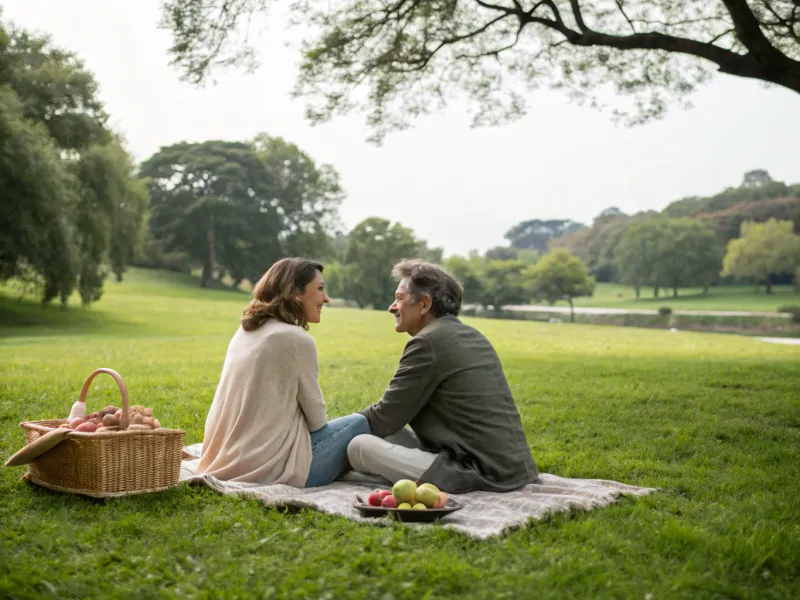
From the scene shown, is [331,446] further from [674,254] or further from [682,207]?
[682,207]

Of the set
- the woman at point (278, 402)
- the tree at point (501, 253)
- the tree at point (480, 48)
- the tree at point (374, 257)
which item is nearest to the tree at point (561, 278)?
the tree at point (374, 257)

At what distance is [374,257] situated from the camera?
69438 millimetres

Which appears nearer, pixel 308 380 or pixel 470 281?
pixel 308 380

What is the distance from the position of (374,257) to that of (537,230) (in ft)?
288

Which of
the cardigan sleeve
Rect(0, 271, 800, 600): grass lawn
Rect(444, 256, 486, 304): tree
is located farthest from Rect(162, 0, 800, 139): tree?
Rect(444, 256, 486, 304): tree

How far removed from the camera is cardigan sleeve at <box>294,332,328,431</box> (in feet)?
17.9

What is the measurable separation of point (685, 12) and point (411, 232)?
56.2 m

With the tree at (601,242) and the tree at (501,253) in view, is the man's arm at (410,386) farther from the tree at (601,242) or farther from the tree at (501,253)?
the tree at (501,253)

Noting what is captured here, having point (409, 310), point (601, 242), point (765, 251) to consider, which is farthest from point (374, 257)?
point (409, 310)

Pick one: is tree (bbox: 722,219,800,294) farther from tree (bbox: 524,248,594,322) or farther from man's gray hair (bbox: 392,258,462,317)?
man's gray hair (bbox: 392,258,462,317)

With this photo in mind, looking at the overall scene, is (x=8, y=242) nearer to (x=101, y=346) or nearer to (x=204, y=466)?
(x=101, y=346)

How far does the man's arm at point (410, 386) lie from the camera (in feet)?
18.2

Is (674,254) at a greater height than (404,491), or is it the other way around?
(674,254)

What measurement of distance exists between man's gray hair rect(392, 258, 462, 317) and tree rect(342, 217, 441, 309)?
60761 mm
